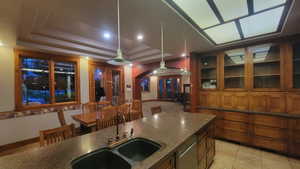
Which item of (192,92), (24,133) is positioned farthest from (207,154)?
(24,133)

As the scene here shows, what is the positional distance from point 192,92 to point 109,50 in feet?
9.56

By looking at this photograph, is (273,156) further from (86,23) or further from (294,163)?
(86,23)

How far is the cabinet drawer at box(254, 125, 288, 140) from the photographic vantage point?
2.50 m

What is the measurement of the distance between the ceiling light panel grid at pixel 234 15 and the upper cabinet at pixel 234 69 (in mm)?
652

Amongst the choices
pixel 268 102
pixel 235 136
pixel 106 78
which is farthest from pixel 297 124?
pixel 106 78

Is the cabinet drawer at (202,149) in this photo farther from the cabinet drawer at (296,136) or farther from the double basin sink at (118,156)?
the cabinet drawer at (296,136)

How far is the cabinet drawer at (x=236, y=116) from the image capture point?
289 cm

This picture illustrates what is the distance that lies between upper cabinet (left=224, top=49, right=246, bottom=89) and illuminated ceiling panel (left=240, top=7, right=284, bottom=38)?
664 mm

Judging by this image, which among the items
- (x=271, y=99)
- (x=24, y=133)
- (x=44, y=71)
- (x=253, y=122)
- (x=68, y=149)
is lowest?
(x=24, y=133)

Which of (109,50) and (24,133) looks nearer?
(24,133)

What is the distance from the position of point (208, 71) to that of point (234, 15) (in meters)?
2.08

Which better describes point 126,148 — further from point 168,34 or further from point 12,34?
point 12,34

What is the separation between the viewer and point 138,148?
4.82 feet

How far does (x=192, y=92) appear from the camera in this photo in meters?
3.61
